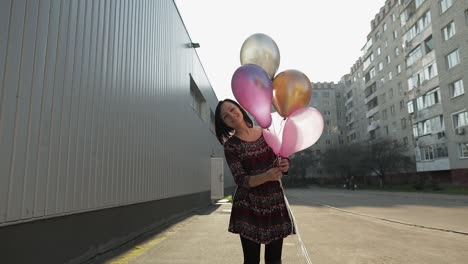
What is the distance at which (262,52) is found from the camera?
3.56 m

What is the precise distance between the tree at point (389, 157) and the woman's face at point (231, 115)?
4799 cm

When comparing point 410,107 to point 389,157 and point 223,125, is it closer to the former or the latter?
point 389,157

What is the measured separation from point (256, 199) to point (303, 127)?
752 millimetres

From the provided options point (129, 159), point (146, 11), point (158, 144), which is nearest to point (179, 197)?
point (158, 144)

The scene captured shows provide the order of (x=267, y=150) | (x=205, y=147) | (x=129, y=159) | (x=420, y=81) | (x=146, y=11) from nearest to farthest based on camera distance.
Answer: (x=267, y=150)
(x=129, y=159)
(x=146, y=11)
(x=205, y=147)
(x=420, y=81)

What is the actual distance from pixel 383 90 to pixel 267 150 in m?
61.3

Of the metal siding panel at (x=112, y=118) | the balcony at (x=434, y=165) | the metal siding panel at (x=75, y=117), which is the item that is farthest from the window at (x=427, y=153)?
the metal siding panel at (x=75, y=117)

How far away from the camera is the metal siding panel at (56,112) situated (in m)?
4.59

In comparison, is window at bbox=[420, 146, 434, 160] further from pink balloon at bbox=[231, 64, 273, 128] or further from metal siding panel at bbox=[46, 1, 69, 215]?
pink balloon at bbox=[231, 64, 273, 128]

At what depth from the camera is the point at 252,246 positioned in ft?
8.18

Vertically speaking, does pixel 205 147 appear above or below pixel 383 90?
below

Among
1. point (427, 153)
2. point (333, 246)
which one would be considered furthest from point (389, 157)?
point (333, 246)

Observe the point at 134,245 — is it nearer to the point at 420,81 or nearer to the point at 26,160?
the point at 26,160

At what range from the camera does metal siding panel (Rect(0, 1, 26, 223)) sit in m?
3.69
